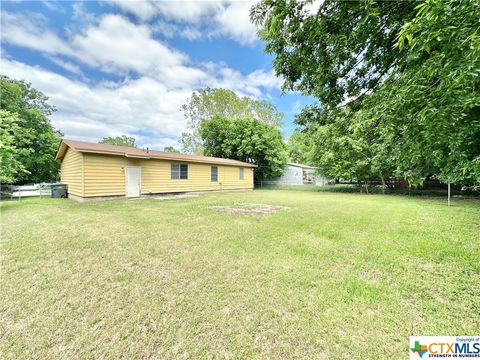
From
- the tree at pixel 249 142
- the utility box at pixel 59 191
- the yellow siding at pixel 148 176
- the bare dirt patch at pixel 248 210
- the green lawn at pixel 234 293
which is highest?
the tree at pixel 249 142

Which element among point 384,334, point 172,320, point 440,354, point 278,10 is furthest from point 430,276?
point 278,10

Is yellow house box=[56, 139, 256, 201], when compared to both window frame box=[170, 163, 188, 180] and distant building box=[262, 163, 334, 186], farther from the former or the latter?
distant building box=[262, 163, 334, 186]

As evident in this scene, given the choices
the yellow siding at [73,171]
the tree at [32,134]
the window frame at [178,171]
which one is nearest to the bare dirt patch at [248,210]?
the window frame at [178,171]

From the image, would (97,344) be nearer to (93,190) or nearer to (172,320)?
(172,320)

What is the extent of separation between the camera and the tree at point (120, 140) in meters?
44.1

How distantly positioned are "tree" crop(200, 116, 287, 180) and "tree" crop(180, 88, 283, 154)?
477 cm

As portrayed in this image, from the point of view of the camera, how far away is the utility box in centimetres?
1090

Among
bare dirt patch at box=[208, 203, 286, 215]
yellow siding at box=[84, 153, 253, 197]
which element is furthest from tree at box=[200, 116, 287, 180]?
bare dirt patch at box=[208, 203, 286, 215]

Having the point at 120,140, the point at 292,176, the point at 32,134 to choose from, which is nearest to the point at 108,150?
the point at 32,134

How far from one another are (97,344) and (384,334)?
229 centimetres

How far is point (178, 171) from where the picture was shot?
1304 centimetres

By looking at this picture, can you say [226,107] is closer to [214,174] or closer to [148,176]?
[214,174]

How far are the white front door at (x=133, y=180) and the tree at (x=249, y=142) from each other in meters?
11.3

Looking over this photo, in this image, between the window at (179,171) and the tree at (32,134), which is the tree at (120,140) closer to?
the tree at (32,134)
